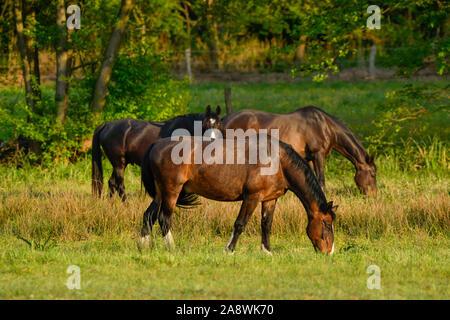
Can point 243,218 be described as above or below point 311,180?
below

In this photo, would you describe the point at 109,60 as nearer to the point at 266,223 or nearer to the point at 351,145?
the point at 351,145

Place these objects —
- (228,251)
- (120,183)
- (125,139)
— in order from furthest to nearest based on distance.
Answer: (120,183) < (125,139) < (228,251)

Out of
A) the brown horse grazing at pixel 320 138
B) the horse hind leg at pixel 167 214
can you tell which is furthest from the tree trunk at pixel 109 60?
the horse hind leg at pixel 167 214

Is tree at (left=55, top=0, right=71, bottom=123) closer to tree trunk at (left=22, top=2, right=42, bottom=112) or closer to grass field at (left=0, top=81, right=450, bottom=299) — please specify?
tree trunk at (left=22, top=2, right=42, bottom=112)

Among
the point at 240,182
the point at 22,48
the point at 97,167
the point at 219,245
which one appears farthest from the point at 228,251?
the point at 22,48

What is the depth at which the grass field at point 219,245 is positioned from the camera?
23.8 ft

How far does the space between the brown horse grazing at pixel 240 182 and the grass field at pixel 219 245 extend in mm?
371

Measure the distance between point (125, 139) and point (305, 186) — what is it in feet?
16.3

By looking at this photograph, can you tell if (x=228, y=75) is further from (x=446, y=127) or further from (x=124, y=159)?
(x=124, y=159)

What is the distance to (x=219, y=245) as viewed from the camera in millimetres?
10250

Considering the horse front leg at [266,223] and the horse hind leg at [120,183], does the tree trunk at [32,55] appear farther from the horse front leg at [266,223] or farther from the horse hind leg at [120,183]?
the horse front leg at [266,223]

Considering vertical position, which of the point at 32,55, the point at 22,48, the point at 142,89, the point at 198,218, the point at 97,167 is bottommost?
the point at 198,218

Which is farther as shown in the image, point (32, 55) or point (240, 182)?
point (32, 55)
